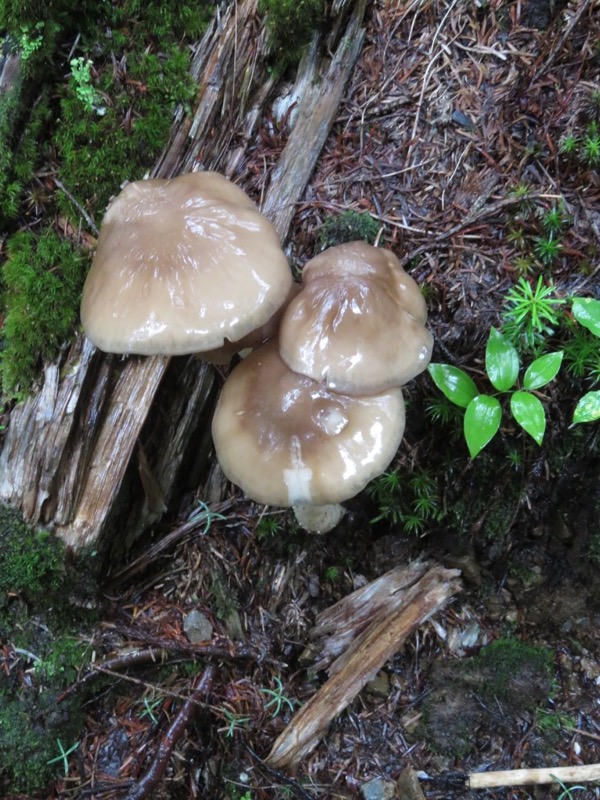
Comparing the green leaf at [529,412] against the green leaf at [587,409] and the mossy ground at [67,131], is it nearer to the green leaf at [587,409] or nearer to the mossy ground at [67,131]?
the green leaf at [587,409]

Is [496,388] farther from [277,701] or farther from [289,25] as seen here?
[289,25]

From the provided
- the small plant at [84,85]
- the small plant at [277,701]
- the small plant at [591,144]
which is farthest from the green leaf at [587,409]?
the small plant at [84,85]

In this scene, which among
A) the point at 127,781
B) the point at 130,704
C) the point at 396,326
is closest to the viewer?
the point at 396,326

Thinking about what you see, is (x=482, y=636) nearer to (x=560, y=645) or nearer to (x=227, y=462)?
(x=560, y=645)

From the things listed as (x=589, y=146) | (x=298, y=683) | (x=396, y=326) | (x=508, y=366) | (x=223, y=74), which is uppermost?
(x=223, y=74)

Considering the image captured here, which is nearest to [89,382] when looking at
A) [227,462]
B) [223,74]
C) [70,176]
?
[227,462]

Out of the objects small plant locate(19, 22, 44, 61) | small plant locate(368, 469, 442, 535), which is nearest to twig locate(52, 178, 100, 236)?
small plant locate(19, 22, 44, 61)

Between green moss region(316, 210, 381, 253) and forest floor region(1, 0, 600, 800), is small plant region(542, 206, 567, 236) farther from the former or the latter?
green moss region(316, 210, 381, 253)

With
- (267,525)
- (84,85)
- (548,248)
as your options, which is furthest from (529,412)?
(84,85)
